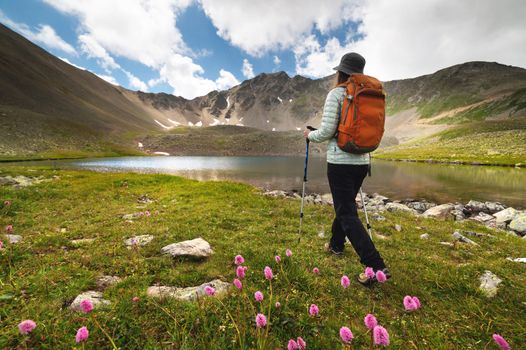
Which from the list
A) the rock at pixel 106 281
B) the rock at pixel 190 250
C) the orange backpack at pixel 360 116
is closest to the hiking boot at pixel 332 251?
the orange backpack at pixel 360 116

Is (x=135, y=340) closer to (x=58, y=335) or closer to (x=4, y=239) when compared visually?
(x=58, y=335)

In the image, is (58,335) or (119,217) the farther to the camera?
(119,217)

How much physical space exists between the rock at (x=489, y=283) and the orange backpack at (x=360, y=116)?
137 inches

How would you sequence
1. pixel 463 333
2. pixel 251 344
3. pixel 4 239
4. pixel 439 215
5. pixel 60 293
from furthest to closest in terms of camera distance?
pixel 439 215 → pixel 4 239 → pixel 60 293 → pixel 463 333 → pixel 251 344

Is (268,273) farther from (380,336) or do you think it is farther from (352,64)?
(352,64)

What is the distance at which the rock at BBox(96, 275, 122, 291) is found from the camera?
4.34 m

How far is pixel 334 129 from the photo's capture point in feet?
16.8

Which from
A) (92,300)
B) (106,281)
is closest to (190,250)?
(106,281)

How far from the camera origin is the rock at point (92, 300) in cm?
342

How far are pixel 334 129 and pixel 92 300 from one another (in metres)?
5.27

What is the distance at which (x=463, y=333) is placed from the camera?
11.6ft

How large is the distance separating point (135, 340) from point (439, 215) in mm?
16924

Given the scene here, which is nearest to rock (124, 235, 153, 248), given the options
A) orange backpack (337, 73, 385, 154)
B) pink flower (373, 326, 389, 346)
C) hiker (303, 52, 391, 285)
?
hiker (303, 52, 391, 285)

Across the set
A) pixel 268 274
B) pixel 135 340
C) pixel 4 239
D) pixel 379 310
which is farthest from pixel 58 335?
pixel 4 239
